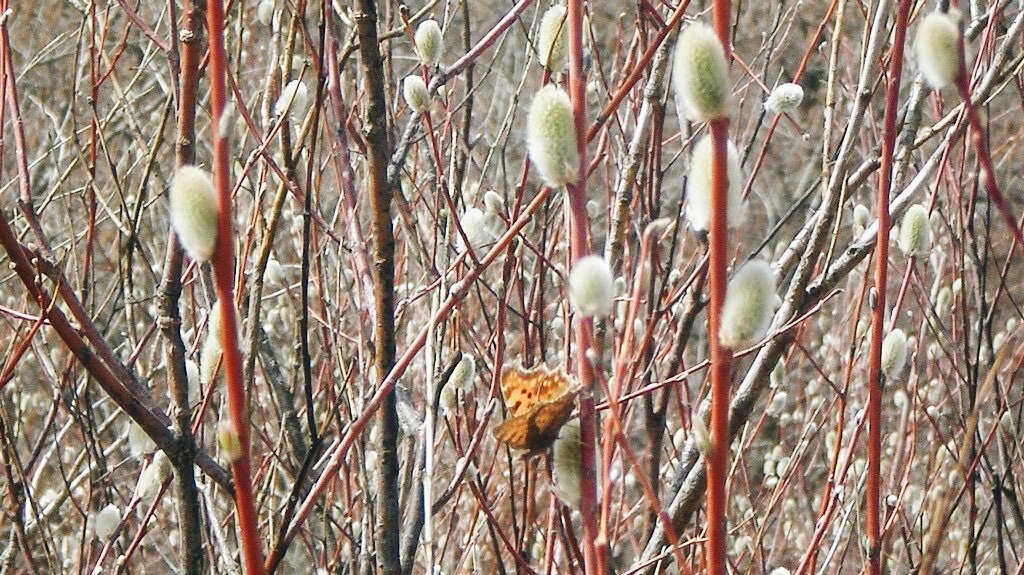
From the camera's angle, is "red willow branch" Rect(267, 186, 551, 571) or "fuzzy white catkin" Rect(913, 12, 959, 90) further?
"red willow branch" Rect(267, 186, 551, 571)

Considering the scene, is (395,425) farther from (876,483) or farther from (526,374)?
(876,483)

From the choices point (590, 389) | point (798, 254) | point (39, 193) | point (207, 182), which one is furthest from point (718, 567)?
point (39, 193)

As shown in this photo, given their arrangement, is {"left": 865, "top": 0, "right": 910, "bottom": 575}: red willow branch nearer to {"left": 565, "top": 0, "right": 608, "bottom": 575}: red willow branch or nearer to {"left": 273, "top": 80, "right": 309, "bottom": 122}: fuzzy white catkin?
{"left": 565, "top": 0, "right": 608, "bottom": 575}: red willow branch

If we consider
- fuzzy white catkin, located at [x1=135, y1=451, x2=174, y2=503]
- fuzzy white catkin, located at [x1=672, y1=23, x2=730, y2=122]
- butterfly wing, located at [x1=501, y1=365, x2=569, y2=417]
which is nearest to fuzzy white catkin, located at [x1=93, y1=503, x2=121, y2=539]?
fuzzy white catkin, located at [x1=135, y1=451, x2=174, y2=503]

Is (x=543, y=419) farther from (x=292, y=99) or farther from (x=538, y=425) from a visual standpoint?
(x=292, y=99)

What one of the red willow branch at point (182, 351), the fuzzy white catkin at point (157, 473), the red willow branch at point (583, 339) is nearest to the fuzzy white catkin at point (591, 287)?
the red willow branch at point (583, 339)
